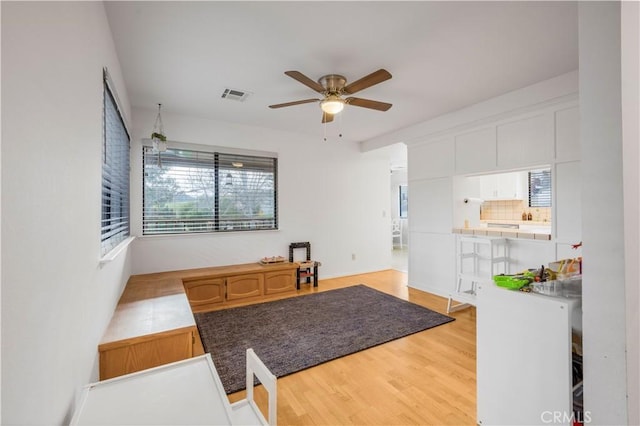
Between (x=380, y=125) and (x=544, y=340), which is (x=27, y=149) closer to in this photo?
(x=544, y=340)

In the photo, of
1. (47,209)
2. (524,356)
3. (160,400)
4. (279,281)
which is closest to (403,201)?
(279,281)

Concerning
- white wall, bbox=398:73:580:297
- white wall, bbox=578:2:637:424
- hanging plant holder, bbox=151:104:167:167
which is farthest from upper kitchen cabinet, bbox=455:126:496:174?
hanging plant holder, bbox=151:104:167:167

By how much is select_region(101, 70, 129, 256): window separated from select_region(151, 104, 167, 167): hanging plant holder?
319 mm

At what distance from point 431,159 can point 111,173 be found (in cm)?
393

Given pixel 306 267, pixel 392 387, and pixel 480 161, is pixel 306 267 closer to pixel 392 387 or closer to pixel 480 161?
pixel 392 387

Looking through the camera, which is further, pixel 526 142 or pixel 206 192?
pixel 206 192

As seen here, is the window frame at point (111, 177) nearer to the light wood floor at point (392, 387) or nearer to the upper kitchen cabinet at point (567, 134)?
the light wood floor at point (392, 387)

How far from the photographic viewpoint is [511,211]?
207 inches

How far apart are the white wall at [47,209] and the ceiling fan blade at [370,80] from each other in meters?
1.79

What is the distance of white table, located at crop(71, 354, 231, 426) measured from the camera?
960 mm

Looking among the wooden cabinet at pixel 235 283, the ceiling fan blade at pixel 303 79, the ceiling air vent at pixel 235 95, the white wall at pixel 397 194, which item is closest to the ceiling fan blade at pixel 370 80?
the ceiling fan blade at pixel 303 79

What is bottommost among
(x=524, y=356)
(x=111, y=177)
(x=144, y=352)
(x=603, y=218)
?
(x=144, y=352)

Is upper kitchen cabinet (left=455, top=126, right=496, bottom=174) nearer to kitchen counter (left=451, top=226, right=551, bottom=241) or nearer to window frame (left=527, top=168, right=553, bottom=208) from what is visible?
kitchen counter (left=451, top=226, right=551, bottom=241)

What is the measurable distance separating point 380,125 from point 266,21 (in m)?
2.81
